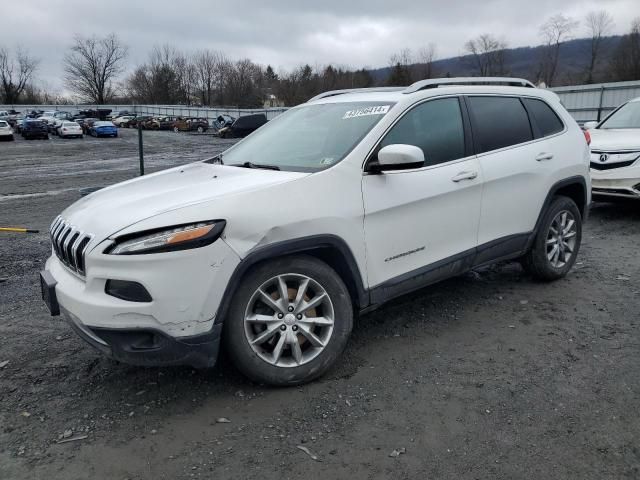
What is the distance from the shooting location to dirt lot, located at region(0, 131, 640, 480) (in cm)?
262

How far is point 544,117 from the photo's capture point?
4895 mm

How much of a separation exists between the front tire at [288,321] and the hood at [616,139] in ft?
19.9

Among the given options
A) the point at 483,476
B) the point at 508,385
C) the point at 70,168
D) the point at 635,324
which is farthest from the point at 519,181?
the point at 70,168

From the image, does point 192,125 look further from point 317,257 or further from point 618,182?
point 317,257

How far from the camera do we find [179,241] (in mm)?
2779

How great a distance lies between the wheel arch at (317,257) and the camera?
2932mm

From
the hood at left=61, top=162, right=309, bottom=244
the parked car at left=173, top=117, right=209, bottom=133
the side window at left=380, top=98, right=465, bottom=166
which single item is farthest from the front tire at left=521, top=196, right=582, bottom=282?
the parked car at left=173, top=117, right=209, bottom=133

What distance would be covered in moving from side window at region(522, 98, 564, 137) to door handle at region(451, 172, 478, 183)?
1178mm

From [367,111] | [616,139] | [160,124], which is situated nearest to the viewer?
[367,111]

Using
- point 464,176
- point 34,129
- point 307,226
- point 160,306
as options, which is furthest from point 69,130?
point 160,306

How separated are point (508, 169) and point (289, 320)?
2.32 m

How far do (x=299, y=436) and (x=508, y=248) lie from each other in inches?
102

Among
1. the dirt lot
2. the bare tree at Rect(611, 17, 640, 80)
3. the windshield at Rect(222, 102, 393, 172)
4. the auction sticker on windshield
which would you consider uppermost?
the bare tree at Rect(611, 17, 640, 80)

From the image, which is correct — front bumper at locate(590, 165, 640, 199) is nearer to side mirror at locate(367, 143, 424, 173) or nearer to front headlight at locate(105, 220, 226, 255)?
side mirror at locate(367, 143, 424, 173)
